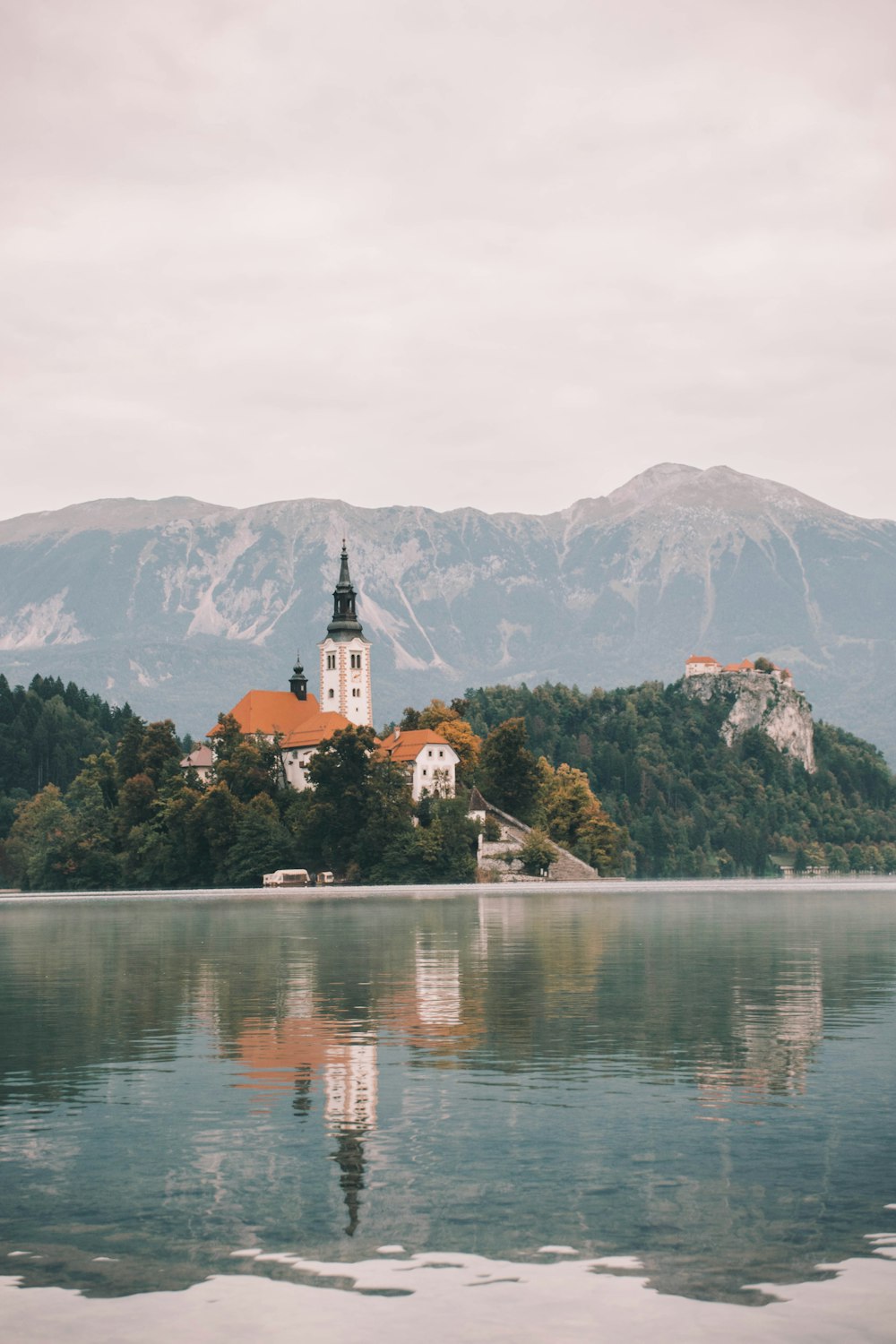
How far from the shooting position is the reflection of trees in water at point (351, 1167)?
769 inches

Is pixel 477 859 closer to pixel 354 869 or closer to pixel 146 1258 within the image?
pixel 354 869

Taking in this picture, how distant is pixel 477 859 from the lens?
175 meters

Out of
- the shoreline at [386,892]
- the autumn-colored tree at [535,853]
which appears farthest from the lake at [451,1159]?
the autumn-colored tree at [535,853]

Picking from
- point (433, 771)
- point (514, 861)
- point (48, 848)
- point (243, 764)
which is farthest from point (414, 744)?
point (48, 848)

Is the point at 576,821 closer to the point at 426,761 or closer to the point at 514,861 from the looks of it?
the point at 514,861

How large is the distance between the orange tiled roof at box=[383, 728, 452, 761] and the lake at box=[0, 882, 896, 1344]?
135250 millimetres

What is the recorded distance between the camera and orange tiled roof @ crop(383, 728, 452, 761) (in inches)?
7333

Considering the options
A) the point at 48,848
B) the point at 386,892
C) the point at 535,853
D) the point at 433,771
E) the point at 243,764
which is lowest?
the point at 386,892

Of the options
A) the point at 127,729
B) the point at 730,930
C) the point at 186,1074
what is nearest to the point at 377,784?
the point at 127,729

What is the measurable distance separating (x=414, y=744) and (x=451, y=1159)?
16516 centimetres

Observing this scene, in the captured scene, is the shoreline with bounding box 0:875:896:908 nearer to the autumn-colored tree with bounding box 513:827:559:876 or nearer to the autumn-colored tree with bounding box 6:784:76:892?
the autumn-colored tree with bounding box 513:827:559:876

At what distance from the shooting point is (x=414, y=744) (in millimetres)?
187625

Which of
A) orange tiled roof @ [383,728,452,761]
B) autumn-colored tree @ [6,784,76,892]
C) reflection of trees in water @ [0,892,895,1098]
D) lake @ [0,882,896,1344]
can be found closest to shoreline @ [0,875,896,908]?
autumn-colored tree @ [6,784,76,892]

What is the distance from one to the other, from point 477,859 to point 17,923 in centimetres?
7849
